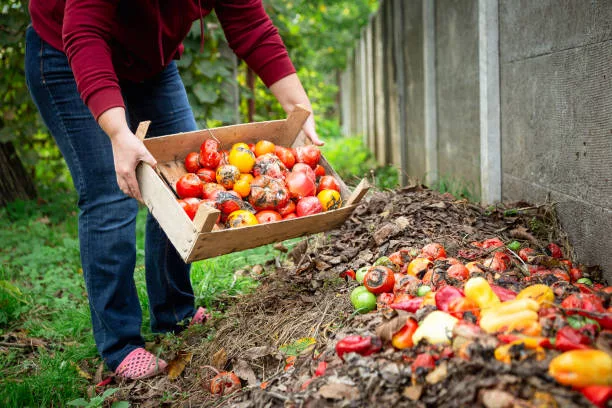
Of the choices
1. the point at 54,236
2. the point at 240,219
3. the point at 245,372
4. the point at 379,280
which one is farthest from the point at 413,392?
the point at 54,236

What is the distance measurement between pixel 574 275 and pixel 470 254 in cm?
48

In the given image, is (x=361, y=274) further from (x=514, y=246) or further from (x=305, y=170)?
(x=514, y=246)

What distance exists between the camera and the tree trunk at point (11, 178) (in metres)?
6.60

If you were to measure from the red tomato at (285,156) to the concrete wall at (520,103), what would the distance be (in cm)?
Answer: 145

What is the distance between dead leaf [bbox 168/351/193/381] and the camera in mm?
2863

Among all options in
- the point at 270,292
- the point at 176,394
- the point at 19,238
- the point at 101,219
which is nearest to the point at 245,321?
the point at 270,292

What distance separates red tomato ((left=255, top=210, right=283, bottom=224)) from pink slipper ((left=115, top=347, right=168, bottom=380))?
92 cm

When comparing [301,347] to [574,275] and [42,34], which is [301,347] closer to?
[574,275]

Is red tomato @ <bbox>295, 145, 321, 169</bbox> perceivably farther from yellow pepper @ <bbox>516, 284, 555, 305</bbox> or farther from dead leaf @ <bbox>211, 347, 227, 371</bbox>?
yellow pepper @ <bbox>516, 284, 555, 305</bbox>

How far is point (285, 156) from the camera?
303 centimetres

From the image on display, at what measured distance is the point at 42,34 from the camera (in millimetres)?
2723

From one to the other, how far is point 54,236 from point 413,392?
456 cm

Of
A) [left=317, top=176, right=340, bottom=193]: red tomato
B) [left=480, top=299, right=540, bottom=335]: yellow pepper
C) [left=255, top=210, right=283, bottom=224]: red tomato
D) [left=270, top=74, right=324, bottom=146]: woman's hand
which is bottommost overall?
[left=480, top=299, right=540, bottom=335]: yellow pepper

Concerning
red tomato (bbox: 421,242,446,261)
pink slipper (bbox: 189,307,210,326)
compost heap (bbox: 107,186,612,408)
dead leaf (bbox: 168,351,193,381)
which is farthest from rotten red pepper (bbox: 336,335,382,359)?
pink slipper (bbox: 189,307,210,326)
